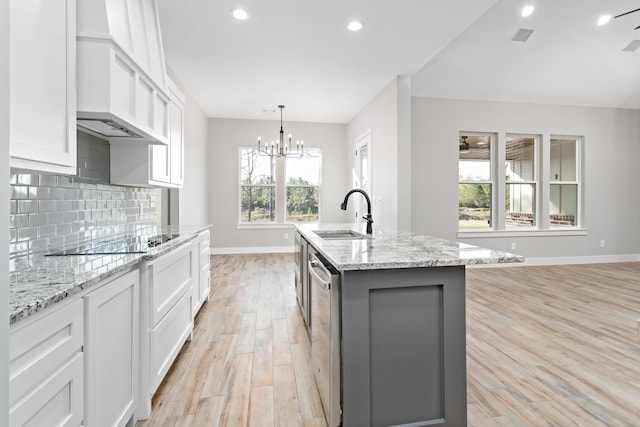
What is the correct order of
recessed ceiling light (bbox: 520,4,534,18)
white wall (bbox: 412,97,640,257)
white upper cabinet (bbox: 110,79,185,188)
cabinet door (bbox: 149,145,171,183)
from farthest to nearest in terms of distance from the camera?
white wall (bbox: 412,97,640,257) < recessed ceiling light (bbox: 520,4,534,18) < cabinet door (bbox: 149,145,171,183) < white upper cabinet (bbox: 110,79,185,188)

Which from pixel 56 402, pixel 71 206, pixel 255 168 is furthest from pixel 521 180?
pixel 56 402

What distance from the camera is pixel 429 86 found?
16.6 feet

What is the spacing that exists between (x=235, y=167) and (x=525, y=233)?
562cm

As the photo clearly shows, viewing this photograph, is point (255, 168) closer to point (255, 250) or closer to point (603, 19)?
point (255, 250)

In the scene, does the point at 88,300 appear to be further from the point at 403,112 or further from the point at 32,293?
the point at 403,112

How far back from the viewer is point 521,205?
5742 millimetres

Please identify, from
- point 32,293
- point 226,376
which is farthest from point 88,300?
point 226,376

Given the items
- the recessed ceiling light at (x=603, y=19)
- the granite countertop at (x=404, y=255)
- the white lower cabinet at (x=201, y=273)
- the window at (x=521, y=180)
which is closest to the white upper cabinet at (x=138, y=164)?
the white lower cabinet at (x=201, y=273)

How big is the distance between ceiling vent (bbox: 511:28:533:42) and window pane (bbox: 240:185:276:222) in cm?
492

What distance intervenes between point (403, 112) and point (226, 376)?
3.76 meters

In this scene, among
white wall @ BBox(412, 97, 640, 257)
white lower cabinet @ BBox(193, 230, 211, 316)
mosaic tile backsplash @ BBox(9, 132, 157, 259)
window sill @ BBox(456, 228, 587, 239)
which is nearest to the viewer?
mosaic tile backsplash @ BBox(9, 132, 157, 259)

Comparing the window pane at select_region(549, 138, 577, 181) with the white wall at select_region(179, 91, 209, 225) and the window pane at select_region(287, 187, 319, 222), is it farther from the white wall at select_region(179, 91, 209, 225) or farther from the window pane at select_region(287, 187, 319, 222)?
the white wall at select_region(179, 91, 209, 225)

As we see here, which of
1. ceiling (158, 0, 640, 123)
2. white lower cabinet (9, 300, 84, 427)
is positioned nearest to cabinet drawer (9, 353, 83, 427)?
white lower cabinet (9, 300, 84, 427)

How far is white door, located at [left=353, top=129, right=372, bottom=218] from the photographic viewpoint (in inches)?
221
